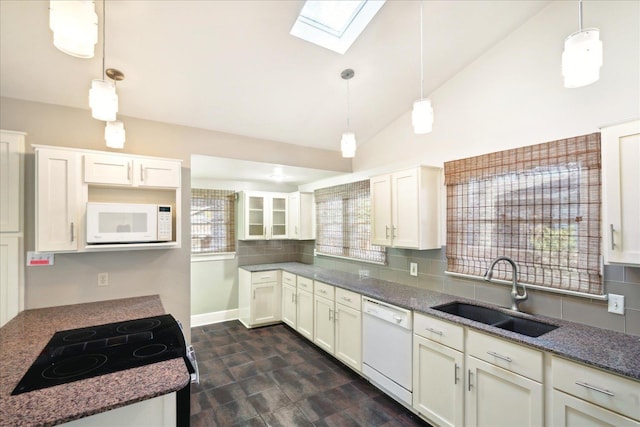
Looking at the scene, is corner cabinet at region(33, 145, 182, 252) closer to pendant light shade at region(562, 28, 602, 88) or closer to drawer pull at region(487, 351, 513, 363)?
drawer pull at region(487, 351, 513, 363)

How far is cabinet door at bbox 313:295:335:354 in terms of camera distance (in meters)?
3.11

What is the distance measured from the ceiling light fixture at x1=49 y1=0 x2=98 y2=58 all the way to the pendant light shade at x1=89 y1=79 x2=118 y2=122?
19.6 inches

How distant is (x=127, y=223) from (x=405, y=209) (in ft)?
7.95

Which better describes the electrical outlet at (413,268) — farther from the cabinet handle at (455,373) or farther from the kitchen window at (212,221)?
the kitchen window at (212,221)

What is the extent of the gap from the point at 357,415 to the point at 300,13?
301 cm

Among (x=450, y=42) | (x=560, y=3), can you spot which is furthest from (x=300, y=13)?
(x=560, y=3)

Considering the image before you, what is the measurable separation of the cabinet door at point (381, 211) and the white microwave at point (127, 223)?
77.7 inches

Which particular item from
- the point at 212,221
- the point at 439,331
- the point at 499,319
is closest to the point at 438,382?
the point at 439,331

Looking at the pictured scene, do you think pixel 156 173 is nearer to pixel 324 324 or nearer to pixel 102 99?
pixel 102 99

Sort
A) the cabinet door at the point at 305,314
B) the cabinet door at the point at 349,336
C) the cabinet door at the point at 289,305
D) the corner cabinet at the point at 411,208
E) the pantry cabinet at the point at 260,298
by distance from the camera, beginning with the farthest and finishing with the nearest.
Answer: the pantry cabinet at the point at 260,298 < the cabinet door at the point at 289,305 < the cabinet door at the point at 305,314 < the cabinet door at the point at 349,336 < the corner cabinet at the point at 411,208

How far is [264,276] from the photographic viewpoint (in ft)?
13.5

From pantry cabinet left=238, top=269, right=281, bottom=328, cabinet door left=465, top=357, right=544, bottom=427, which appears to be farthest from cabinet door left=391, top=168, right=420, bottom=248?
pantry cabinet left=238, top=269, right=281, bottom=328

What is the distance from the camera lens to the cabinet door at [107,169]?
7.25 feet

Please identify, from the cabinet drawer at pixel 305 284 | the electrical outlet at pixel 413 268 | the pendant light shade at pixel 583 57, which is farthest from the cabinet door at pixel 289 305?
the pendant light shade at pixel 583 57
